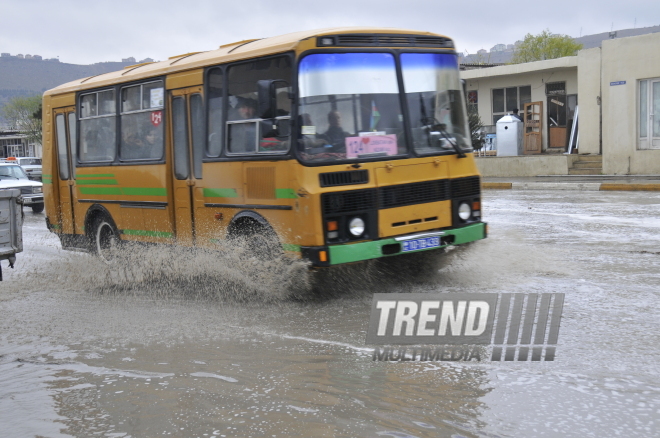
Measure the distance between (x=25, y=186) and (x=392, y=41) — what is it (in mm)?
19208

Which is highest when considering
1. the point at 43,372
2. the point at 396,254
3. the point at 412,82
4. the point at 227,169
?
the point at 412,82

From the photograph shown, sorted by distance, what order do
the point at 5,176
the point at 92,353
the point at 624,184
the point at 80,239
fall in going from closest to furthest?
1. the point at 92,353
2. the point at 80,239
3. the point at 624,184
4. the point at 5,176

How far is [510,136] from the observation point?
31.7 m

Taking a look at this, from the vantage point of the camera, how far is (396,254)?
25.7 ft

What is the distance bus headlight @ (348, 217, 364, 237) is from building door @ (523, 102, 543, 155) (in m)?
29.1

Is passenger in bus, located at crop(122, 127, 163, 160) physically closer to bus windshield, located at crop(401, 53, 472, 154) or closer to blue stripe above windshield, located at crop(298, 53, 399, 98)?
blue stripe above windshield, located at crop(298, 53, 399, 98)

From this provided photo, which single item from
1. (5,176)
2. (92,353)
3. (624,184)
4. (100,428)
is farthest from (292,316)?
(5,176)

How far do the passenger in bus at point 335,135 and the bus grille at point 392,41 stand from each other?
72 centimetres

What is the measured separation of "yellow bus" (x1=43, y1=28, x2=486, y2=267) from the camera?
7.62 m

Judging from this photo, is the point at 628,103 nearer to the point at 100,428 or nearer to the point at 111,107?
the point at 111,107

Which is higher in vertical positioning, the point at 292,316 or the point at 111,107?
the point at 111,107

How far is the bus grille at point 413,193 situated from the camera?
25.8ft

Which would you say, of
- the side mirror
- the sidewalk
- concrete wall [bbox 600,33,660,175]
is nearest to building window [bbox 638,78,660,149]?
concrete wall [bbox 600,33,660,175]

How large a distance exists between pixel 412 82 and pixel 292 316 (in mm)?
2758
